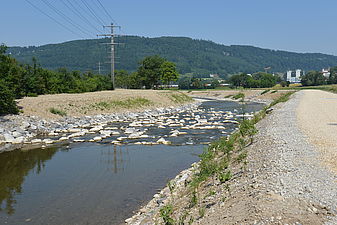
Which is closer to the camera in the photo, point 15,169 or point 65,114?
point 15,169

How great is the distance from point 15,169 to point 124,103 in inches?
1062

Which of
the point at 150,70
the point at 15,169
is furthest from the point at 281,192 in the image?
the point at 150,70

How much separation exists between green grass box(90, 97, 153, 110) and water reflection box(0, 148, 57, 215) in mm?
18600

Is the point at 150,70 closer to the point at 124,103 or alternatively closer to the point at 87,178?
the point at 124,103

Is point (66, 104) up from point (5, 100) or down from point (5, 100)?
down

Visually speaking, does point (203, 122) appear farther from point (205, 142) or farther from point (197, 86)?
point (197, 86)

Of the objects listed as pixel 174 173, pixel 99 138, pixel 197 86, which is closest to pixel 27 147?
pixel 99 138

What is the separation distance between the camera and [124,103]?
4216cm

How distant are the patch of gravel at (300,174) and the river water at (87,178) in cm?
447

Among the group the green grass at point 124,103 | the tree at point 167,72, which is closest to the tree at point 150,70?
the tree at point 167,72

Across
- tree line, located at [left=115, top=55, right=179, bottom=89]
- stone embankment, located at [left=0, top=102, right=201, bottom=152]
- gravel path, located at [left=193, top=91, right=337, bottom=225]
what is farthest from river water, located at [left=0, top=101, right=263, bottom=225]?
tree line, located at [left=115, top=55, right=179, bottom=89]

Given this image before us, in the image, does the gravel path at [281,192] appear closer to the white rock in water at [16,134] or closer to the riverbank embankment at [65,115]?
the riverbank embankment at [65,115]

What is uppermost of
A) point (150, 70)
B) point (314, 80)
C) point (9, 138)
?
point (150, 70)

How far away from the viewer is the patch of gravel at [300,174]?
704 cm
